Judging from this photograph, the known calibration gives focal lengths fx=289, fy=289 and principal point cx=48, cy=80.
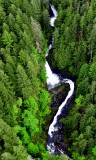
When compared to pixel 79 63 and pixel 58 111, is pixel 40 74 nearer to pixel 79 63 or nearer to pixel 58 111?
pixel 58 111

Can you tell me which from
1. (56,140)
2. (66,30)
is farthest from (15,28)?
(56,140)

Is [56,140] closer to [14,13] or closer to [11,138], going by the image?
[11,138]

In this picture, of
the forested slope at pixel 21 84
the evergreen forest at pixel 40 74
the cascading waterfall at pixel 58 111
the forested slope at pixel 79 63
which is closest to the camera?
the forested slope at pixel 21 84

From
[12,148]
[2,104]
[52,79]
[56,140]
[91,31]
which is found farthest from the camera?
[52,79]

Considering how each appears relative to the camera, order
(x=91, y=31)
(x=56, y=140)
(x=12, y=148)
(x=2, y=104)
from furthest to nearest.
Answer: (x=91, y=31) → (x=56, y=140) → (x=2, y=104) → (x=12, y=148)

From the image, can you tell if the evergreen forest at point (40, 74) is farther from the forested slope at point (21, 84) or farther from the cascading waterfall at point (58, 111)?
the cascading waterfall at point (58, 111)

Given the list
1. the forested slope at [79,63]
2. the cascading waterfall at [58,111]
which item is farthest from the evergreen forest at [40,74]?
the cascading waterfall at [58,111]

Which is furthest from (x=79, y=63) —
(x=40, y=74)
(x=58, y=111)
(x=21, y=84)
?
(x=21, y=84)
